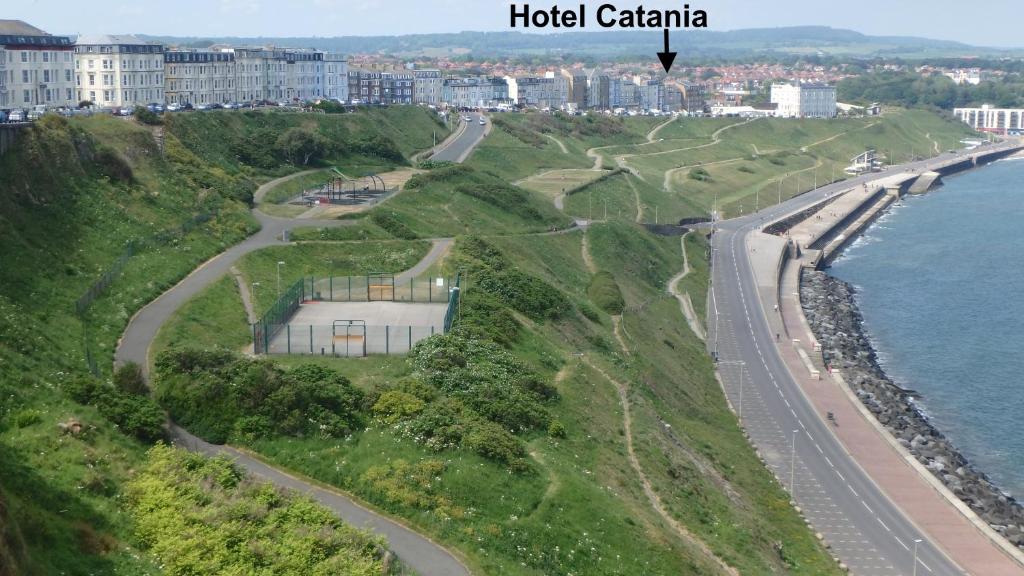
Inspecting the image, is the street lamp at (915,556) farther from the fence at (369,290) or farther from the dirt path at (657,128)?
the dirt path at (657,128)

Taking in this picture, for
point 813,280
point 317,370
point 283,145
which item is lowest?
point 813,280

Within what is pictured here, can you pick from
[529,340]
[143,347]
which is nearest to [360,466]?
[143,347]

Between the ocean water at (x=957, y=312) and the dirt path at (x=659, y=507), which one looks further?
the ocean water at (x=957, y=312)

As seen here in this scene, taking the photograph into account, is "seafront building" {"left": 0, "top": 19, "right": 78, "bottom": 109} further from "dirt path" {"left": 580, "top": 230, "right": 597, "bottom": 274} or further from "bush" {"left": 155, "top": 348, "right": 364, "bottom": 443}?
"bush" {"left": 155, "top": 348, "right": 364, "bottom": 443}

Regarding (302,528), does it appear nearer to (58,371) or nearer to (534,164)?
(58,371)

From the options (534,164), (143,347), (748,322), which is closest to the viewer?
(143,347)

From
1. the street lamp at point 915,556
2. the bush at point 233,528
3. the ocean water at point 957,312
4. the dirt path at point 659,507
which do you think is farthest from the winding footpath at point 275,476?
the ocean water at point 957,312
